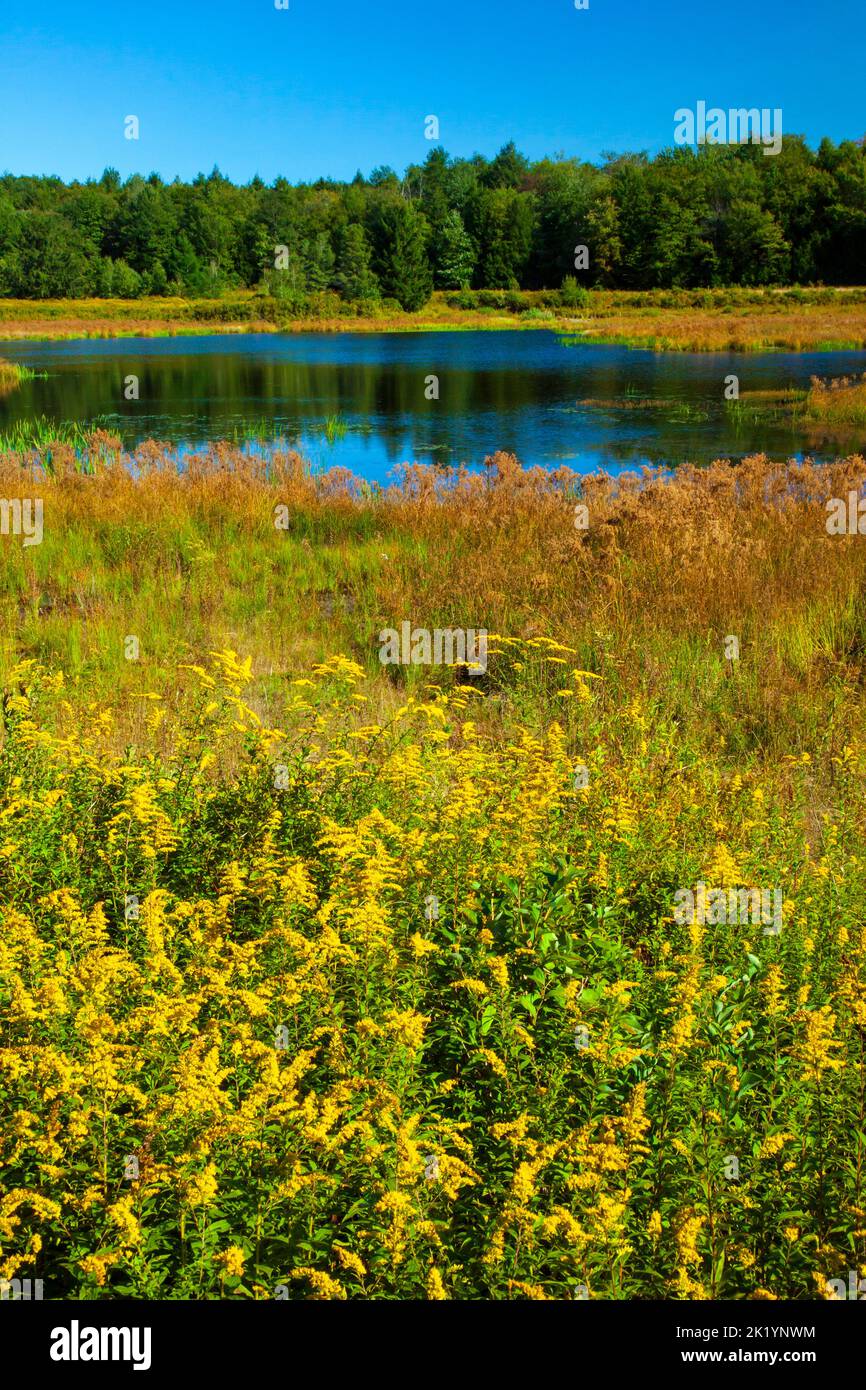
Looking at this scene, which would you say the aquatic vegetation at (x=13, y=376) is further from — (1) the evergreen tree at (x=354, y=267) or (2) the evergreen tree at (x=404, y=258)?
(2) the evergreen tree at (x=404, y=258)

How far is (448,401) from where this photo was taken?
105 ft

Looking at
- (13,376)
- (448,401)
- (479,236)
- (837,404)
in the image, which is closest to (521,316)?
(479,236)

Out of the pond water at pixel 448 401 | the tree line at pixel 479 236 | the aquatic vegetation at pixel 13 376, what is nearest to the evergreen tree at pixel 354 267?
the tree line at pixel 479 236

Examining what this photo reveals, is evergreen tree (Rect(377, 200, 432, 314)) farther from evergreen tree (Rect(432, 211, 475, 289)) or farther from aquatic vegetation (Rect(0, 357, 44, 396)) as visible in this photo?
aquatic vegetation (Rect(0, 357, 44, 396))

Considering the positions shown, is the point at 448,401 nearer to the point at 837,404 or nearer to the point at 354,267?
the point at 837,404

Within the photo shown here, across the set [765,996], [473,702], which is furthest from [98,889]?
[473,702]

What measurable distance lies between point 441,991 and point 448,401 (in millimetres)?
30059

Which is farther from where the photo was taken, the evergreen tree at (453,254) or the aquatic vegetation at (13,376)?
the evergreen tree at (453,254)

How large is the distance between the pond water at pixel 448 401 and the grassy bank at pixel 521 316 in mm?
5140

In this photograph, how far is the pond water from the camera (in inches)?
880

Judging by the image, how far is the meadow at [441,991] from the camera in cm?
240

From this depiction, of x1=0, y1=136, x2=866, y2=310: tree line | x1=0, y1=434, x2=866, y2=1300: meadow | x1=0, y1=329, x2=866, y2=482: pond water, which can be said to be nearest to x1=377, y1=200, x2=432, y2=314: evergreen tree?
x1=0, y1=136, x2=866, y2=310: tree line
